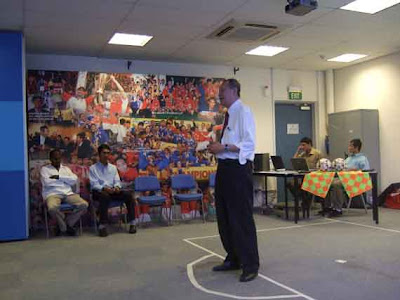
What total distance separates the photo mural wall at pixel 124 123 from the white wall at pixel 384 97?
294 cm

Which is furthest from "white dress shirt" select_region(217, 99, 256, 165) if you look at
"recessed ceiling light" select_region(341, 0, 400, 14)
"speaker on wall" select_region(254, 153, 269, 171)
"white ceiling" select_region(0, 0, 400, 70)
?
"speaker on wall" select_region(254, 153, 269, 171)

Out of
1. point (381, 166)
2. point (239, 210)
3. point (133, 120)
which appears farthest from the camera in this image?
point (381, 166)

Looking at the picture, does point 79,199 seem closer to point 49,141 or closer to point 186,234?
point 49,141

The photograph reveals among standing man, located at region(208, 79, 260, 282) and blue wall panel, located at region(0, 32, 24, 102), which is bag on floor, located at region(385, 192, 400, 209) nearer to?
standing man, located at region(208, 79, 260, 282)

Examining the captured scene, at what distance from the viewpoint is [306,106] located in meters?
9.13

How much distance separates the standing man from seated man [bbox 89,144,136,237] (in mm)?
2720

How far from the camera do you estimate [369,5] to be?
16.9 feet

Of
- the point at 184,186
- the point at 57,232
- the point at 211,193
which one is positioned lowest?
the point at 57,232

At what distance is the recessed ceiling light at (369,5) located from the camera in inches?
198

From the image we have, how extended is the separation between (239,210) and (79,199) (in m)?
3.26

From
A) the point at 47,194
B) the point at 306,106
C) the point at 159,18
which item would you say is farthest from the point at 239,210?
the point at 306,106

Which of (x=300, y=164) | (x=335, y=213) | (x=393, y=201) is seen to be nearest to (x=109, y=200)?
(x=300, y=164)

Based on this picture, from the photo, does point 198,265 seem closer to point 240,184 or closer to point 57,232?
point 240,184

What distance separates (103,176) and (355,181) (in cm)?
374
